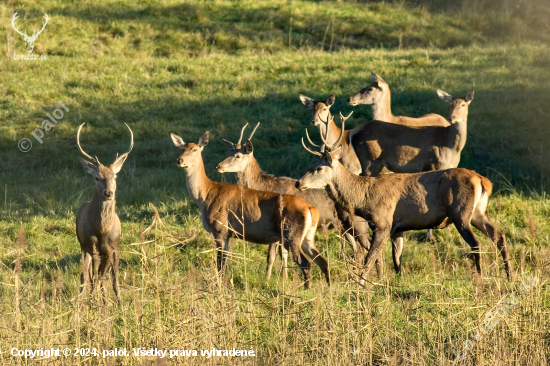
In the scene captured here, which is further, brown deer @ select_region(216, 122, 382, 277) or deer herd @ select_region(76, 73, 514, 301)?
brown deer @ select_region(216, 122, 382, 277)

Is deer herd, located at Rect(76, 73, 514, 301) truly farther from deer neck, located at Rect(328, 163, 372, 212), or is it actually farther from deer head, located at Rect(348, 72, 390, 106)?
deer head, located at Rect(348, 72, 390, 106)

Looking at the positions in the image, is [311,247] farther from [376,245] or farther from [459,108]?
[459,108]

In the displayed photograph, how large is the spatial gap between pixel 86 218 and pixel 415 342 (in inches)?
158

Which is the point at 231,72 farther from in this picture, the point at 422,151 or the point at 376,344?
the point at 376,344

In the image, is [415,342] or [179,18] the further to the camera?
[179,18]

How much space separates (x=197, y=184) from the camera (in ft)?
31.3

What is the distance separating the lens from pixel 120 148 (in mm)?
14414

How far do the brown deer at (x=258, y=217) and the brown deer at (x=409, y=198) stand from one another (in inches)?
14.4

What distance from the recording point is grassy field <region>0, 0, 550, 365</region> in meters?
6.08

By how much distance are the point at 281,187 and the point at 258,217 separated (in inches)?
58.3

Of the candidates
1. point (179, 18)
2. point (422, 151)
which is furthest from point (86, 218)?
point (179, 18)

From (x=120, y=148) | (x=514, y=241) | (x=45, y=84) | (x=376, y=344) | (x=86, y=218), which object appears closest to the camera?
(x=376, y=344)
